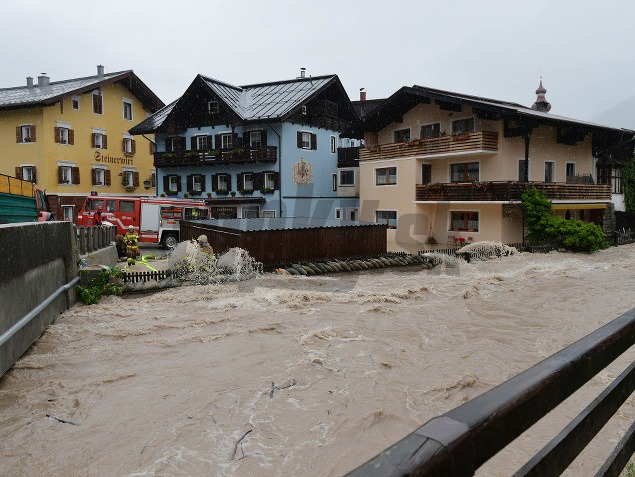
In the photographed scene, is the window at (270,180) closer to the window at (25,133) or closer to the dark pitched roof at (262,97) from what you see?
the dark pitched roof at (262,97)

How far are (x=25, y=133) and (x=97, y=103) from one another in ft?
19.0

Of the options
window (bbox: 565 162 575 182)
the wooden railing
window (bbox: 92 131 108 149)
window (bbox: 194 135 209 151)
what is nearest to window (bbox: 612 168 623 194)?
window (bbox: 565 162 575 182)

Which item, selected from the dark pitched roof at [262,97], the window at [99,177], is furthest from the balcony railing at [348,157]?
the window at [99,177]

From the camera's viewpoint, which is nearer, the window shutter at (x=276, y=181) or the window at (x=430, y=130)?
the window at (x=430, y=130)

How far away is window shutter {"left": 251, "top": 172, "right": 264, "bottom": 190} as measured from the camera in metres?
37.0

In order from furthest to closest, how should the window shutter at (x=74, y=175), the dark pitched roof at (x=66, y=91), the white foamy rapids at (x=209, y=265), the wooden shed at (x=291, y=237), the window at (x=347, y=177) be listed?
1. the window at (x=347, y=177)
2. the window shutter at (x=74, y=175)
3. the dark pitched roof at (x=66, y=91)
4. the wooden shed at (x=291, y=237)
5. the white foamy rapids at (x=209, y=265)

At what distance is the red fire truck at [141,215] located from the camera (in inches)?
1099

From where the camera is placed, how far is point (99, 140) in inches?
1617

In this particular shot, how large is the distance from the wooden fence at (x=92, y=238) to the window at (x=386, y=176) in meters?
17.6

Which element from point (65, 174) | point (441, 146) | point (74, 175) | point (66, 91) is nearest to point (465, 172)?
point (441, 146)

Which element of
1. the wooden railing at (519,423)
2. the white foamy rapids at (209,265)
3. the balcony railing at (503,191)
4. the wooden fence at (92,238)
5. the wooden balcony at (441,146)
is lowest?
the white foamy rapids at (209,265)

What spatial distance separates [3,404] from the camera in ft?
26.1

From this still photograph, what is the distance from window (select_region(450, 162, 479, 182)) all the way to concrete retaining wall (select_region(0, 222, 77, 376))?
2279 cm

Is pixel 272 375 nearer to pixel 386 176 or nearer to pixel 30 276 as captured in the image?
pixel 30 276
